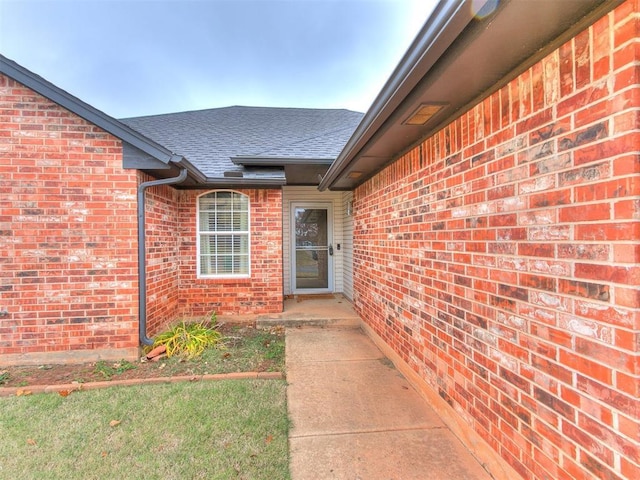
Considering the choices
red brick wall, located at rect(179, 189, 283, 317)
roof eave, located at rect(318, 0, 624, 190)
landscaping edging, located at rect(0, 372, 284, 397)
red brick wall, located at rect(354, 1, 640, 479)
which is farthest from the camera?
red brick wall, located at rect(179, 189, 283, 317)

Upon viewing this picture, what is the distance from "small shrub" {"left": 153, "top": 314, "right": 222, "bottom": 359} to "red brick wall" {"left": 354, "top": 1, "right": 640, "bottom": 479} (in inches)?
134

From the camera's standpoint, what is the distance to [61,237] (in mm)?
4203

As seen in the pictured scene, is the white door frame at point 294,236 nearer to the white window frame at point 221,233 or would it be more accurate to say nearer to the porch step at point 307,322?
the white window frame at point 221,233

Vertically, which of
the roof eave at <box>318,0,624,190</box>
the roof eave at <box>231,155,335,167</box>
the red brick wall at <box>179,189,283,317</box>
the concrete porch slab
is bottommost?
the concrete porch slab

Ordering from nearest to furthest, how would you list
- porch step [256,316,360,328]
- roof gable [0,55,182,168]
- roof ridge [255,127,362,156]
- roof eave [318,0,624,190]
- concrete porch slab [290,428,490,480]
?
roof eave [318,0,624,190] < concrete porch slab [290,428,490,480] < roof gable [0,55,182,168] < porch step [256,316,360,328] < roof ridge [255,127,362,156]

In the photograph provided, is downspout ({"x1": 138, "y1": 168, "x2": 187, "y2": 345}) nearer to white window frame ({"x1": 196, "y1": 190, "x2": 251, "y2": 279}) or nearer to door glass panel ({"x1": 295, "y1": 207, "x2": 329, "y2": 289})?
white window frame ({"x1": 196, "y1": 190, "x2": 251, "y2": 279})

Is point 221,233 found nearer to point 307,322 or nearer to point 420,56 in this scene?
point 307,322

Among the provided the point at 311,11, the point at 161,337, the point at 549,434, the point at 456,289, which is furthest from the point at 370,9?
the point at 549,434

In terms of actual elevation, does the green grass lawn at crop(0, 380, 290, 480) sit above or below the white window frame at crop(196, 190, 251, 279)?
below

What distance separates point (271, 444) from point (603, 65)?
3231mm

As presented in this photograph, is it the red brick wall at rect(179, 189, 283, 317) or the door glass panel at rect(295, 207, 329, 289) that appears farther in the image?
the door glass panel at rect(295, 207, 329, 289)

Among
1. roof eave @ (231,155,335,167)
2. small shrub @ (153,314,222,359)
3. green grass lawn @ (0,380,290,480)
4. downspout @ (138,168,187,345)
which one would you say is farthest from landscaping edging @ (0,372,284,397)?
roof eave @ (231,155,335,167)

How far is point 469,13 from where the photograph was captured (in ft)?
4.66

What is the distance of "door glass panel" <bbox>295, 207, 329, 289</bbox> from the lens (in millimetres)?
7996
